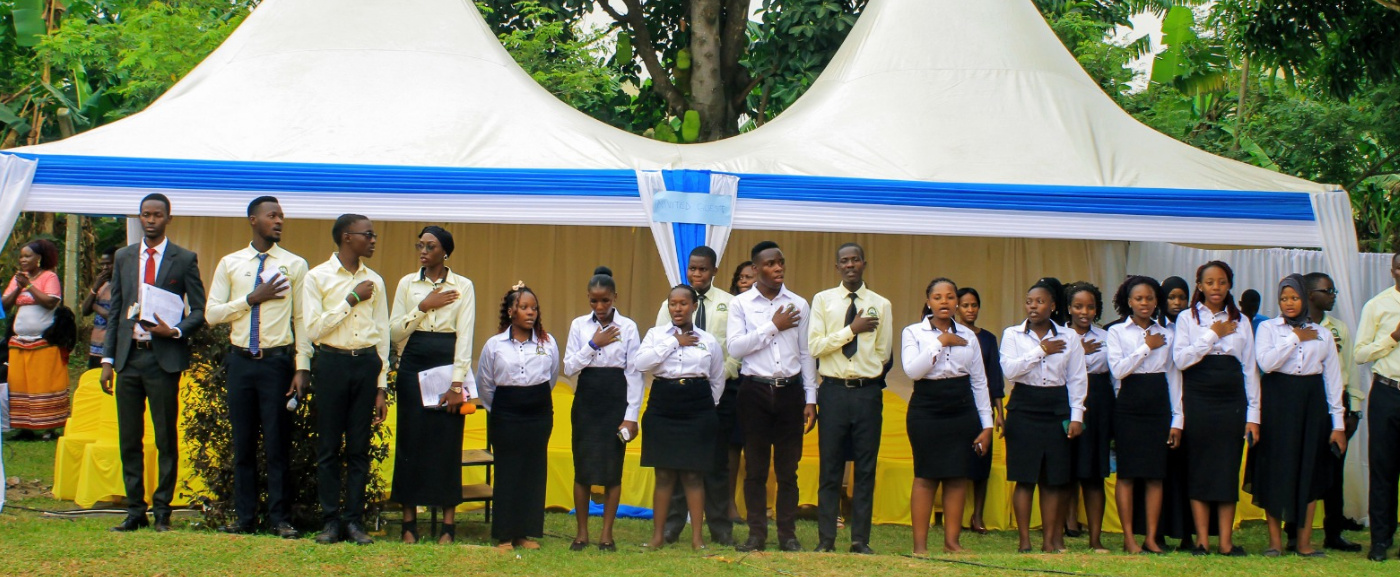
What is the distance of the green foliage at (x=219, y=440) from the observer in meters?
6.18

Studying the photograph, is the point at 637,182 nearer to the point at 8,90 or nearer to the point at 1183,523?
the point at 1183,523

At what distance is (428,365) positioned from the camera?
620cm

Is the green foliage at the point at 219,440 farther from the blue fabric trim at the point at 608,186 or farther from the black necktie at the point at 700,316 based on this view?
the black necktie at the point at 700,316

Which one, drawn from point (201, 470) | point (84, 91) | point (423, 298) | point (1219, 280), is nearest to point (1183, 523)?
point (1219, 280)

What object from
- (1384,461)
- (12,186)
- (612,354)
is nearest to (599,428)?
(612,354)

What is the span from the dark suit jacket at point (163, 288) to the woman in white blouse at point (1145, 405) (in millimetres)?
4576

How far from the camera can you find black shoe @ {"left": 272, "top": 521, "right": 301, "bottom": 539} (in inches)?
231

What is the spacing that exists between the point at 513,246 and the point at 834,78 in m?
2.85

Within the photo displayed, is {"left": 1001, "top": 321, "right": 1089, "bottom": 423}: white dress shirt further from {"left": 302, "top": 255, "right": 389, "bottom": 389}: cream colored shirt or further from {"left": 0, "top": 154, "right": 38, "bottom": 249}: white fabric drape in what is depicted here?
{"left": 0, "top": 154, "right": 38, "bottom": 249}: white fabric drape

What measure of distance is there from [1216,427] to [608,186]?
3.52 meters

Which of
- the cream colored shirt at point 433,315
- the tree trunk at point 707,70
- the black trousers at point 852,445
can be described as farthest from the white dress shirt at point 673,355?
the tree trunk at point 707,70

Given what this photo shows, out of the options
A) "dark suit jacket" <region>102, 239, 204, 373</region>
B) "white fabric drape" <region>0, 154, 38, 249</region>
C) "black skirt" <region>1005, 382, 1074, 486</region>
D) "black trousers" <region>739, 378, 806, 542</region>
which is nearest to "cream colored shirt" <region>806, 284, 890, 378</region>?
"black trousers" <region>739, 378, 806, 542</region>

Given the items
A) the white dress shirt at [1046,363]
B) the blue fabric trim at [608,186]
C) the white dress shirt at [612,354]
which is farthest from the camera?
the blue fabric trim at [608,186]

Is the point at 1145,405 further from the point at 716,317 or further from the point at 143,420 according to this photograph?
the point at 143,420
